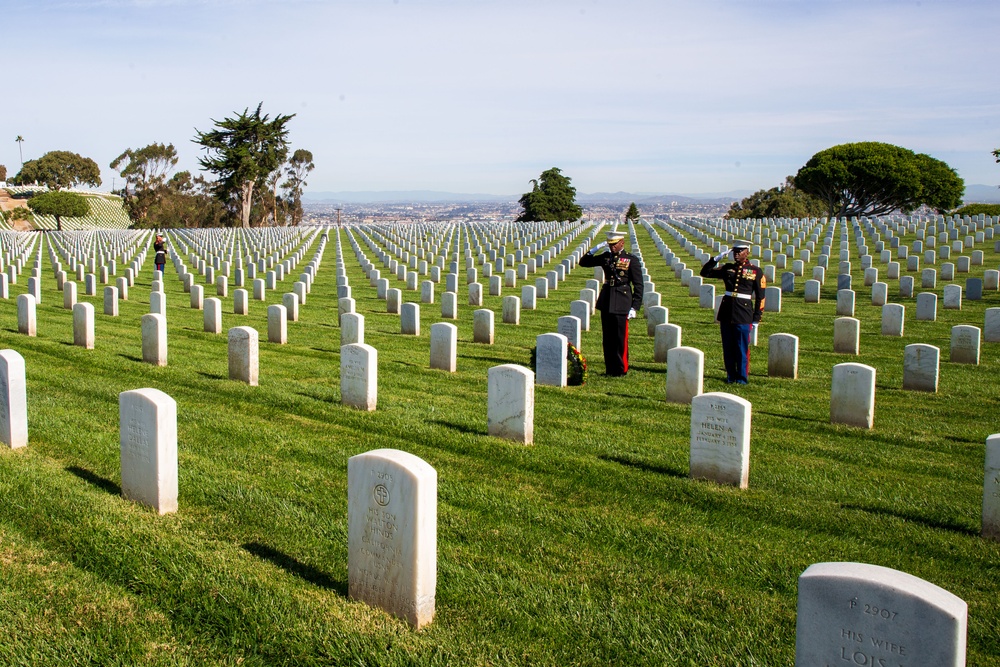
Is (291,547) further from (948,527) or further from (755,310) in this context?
(755,310)

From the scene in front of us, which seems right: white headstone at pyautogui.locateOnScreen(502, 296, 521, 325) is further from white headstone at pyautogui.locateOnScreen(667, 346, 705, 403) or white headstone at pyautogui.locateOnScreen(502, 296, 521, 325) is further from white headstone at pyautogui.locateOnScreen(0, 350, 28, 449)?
white headstone at pyautogui.locateOnScreen(0, 350, 28, 449)

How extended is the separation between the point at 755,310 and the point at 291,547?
7745 mm

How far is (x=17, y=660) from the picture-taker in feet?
15.7

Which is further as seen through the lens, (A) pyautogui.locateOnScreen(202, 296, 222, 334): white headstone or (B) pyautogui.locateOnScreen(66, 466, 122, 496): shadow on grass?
(A) pyautogui.locateOnScreen(202, 296, 222, 334): white headstone

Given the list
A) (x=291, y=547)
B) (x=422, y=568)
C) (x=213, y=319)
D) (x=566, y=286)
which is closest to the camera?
(x=422, y=568)

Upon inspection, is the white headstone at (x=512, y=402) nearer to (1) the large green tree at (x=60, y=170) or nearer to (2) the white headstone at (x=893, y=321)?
(2) the white headstone at (x=893, y=321)

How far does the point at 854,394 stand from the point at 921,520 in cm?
286

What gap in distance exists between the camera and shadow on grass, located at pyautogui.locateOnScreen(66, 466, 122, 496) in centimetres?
734

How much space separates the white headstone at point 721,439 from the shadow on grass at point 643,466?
236 millimetres

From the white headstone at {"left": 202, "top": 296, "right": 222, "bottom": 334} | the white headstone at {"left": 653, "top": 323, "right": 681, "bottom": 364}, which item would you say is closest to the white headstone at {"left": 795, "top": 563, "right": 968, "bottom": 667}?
the white headstone at {"left": 653, "top": 323, "right": 681, "bottom": 364}

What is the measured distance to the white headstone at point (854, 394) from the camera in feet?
31.2

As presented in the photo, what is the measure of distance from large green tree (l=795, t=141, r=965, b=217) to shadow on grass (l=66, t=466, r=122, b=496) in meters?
74.0

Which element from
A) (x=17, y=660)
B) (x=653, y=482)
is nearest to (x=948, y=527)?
(x=653, y=482)

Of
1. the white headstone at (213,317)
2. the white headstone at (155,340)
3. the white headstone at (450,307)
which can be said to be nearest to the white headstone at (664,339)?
the white headstone at (450,307)
